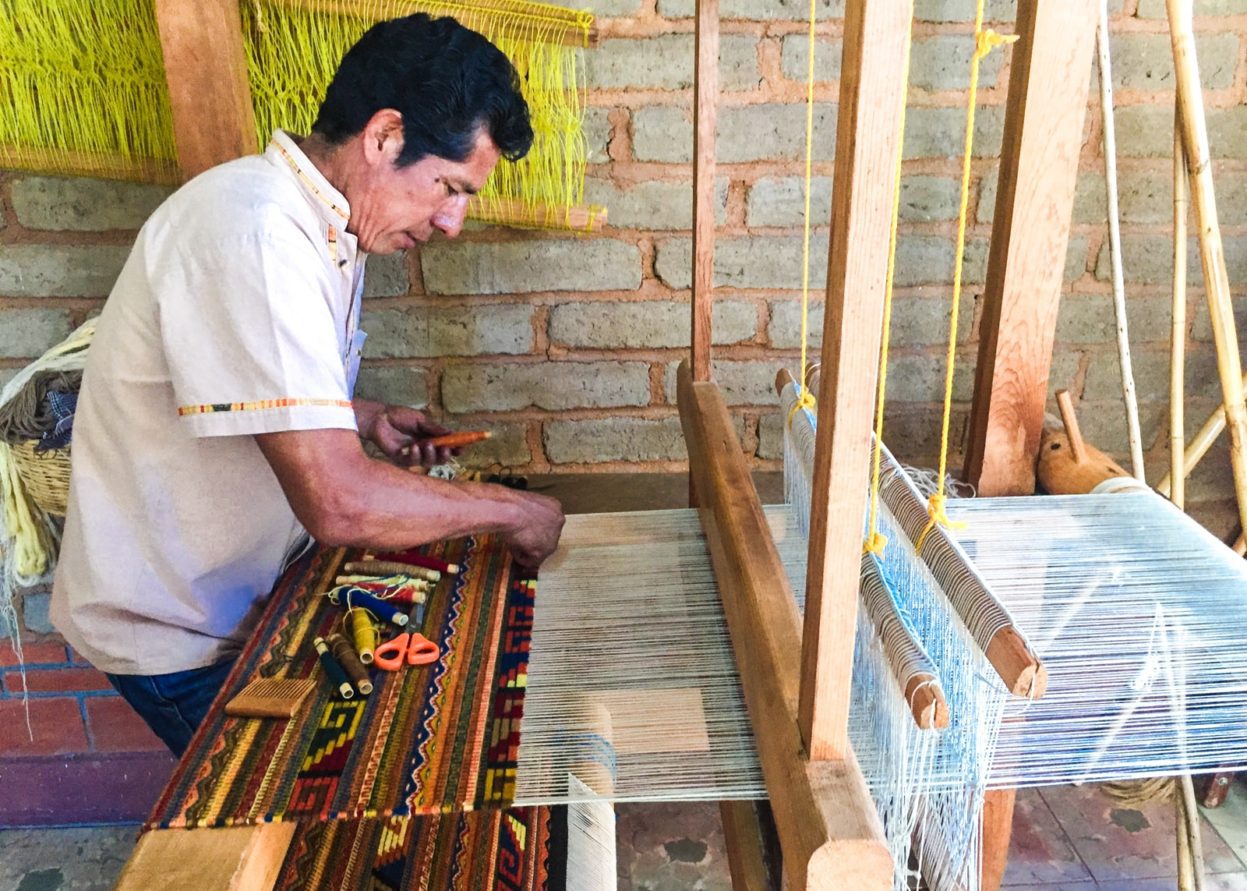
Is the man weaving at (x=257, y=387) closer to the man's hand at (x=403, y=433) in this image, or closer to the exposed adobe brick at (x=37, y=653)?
the man's hand at (x=403, y=433)

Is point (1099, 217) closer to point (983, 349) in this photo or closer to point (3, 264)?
point (983, 349)

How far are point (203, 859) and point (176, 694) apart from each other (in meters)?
0.66

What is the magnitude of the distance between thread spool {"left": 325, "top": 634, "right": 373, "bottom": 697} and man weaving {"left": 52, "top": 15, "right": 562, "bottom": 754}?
139 millimetres

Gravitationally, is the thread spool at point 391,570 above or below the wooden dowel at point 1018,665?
below

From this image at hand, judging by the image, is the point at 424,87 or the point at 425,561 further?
the point at 425,561

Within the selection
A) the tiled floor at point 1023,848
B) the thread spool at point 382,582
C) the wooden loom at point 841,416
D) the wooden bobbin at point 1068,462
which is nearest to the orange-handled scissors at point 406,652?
the thread spool at point 382,582

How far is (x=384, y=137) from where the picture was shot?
4.35ft

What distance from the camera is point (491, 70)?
1.33m

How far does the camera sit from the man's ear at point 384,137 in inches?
51.4

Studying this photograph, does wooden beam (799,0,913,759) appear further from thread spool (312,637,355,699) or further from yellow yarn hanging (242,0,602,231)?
yellow yarn hanging (242,0,602,231)

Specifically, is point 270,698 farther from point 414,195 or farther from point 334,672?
point 414,195

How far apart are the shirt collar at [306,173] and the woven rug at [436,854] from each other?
37.8 inches

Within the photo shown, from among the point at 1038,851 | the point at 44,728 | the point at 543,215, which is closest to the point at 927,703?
the point at 543,215

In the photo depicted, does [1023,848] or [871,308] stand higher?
[871,308]
